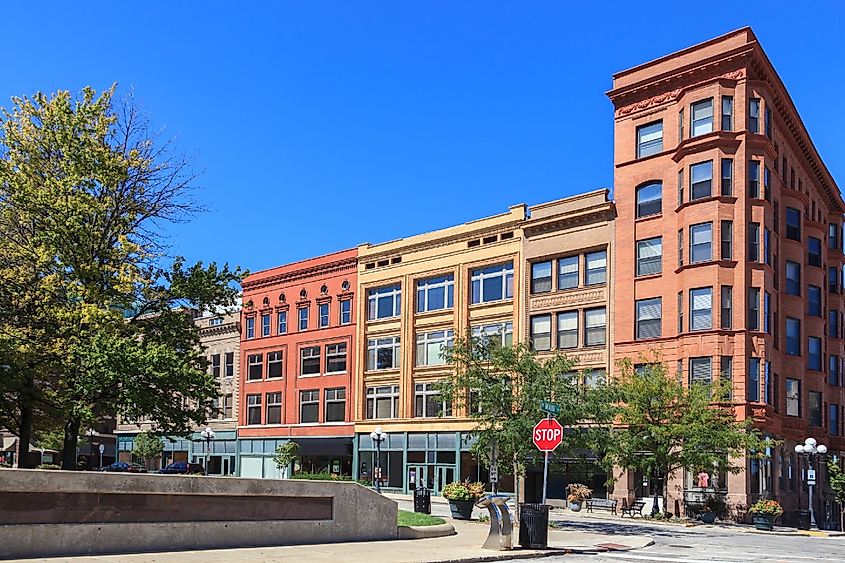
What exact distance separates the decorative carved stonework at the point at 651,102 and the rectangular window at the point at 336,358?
1028 inches

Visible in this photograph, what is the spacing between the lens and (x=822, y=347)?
57.2 metres

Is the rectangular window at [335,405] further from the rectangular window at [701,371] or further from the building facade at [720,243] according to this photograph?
the rectangular window at [701,371]

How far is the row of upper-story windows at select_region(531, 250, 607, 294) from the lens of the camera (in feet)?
174

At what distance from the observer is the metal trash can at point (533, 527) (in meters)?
23.3

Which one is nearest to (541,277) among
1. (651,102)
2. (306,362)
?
(651,102)

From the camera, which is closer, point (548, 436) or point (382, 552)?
point (382, 552)

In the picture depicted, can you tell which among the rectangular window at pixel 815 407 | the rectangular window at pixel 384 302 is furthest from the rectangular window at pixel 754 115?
the rectangular window at pixel 384 302

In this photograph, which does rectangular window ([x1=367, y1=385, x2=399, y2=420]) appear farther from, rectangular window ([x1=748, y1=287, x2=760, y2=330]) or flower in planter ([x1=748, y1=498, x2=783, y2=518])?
flower in planter ([x1=748, y1=498, x2=783, y2=518])

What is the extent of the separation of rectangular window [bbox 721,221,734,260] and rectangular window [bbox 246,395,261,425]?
130ft

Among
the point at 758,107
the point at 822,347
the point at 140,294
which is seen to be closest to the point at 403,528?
the point at 140,294

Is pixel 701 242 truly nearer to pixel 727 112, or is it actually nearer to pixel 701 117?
pixel 701 117

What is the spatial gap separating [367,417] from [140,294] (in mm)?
37921

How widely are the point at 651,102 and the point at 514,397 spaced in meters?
24.9

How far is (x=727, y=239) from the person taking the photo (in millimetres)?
47281
